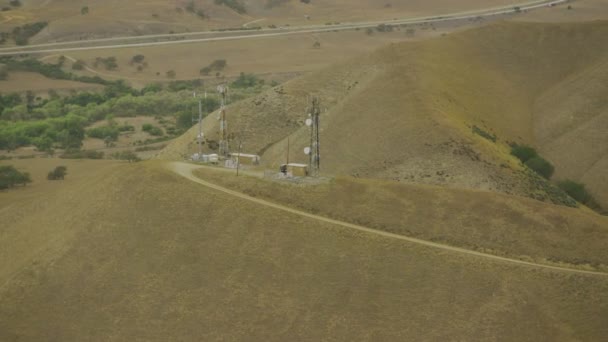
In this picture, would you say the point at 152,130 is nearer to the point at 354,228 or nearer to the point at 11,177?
the point at 11,177

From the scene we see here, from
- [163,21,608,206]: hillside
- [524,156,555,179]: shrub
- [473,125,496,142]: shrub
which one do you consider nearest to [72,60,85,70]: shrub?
[163,21,608,206]: hillside

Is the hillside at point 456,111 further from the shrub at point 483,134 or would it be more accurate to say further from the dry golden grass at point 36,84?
the dry golden grass at point 36,84

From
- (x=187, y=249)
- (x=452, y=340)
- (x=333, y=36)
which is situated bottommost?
(x=452, y=340)

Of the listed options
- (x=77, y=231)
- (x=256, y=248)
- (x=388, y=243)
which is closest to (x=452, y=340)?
(x=388, y=243)

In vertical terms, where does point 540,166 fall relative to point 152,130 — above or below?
below

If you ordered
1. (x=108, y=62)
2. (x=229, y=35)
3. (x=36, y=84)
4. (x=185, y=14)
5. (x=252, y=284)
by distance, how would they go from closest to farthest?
1. (x=252, y=284)
2. (x=36, y=84)
3. (x=108, y=62)
4. (x=229, y=35)
5. (x=185, y=14)

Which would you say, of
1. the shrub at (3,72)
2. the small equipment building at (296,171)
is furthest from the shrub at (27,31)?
the small equipment building at (296,171)

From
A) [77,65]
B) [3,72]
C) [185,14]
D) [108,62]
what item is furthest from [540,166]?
[185,14]

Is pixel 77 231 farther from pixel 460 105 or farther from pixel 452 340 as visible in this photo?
pixel 460 105
